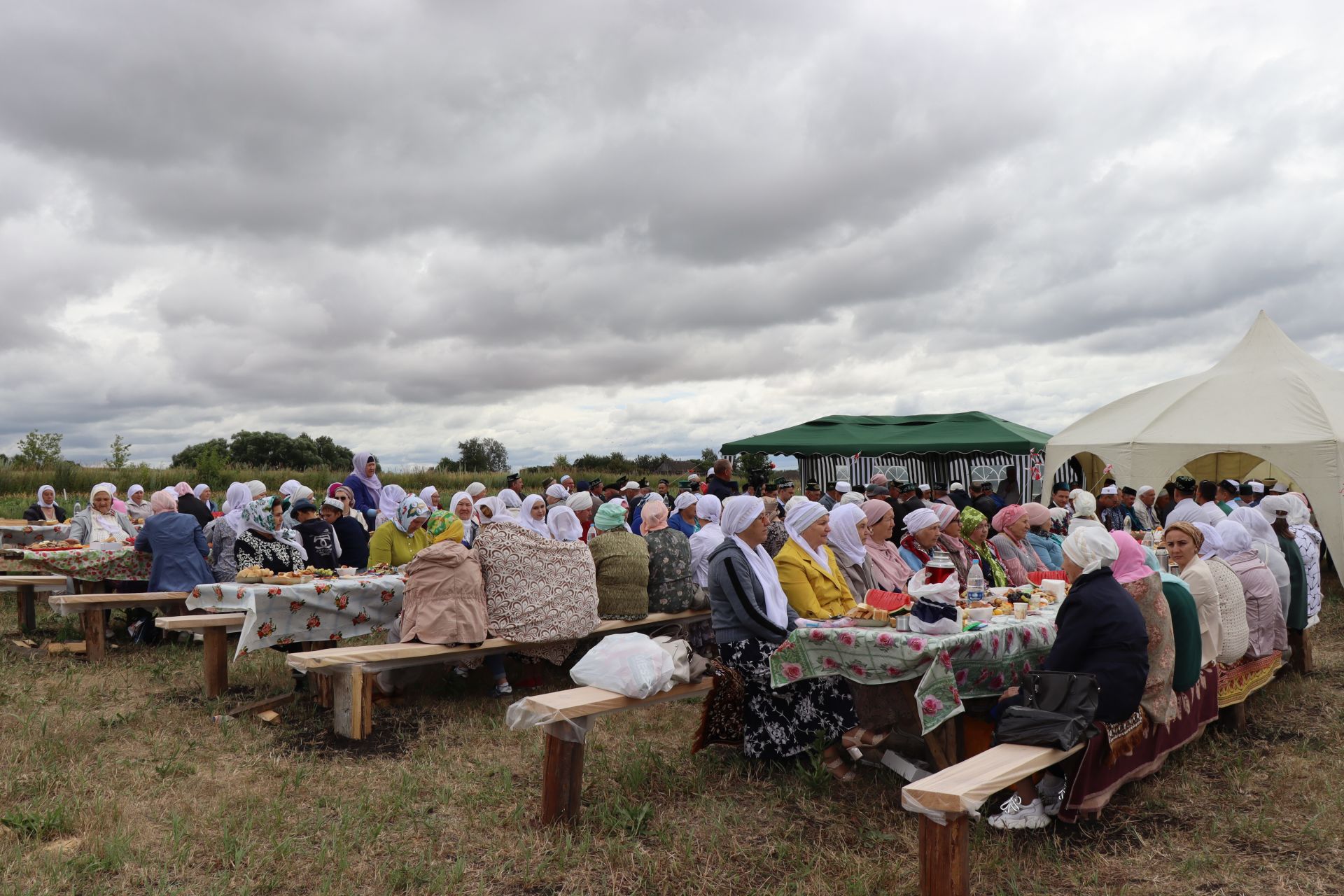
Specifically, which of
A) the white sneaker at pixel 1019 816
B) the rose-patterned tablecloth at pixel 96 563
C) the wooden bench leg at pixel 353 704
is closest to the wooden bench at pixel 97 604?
the rose-patterned tablecloth at pixel 96 563

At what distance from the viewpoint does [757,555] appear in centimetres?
480

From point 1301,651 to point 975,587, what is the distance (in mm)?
3439

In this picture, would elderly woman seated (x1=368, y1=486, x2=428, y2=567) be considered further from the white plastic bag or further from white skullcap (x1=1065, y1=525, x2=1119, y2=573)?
white skullcap (x1=1065, y1=525, x2=1119, y2=573)

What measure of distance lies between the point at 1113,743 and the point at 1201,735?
1921 mm

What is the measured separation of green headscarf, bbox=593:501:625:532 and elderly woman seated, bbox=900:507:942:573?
6.85ft

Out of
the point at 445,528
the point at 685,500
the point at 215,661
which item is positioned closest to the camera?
the point at 445,528

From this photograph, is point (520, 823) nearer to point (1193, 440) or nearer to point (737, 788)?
point (737, 788)

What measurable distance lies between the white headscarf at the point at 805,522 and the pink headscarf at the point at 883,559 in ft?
3.09

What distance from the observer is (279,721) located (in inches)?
216

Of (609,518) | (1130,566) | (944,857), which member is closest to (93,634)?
(609,518)

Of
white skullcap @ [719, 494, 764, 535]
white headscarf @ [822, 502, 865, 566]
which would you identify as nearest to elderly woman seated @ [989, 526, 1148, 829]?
white skullcap @ [719, 494, 764, 535]

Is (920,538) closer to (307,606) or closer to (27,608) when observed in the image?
(307,606)

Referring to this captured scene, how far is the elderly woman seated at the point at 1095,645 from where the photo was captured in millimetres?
3648

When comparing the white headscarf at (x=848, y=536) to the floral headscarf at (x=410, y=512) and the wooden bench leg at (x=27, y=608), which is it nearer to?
the floral headscarf at (x=410, y=512)
